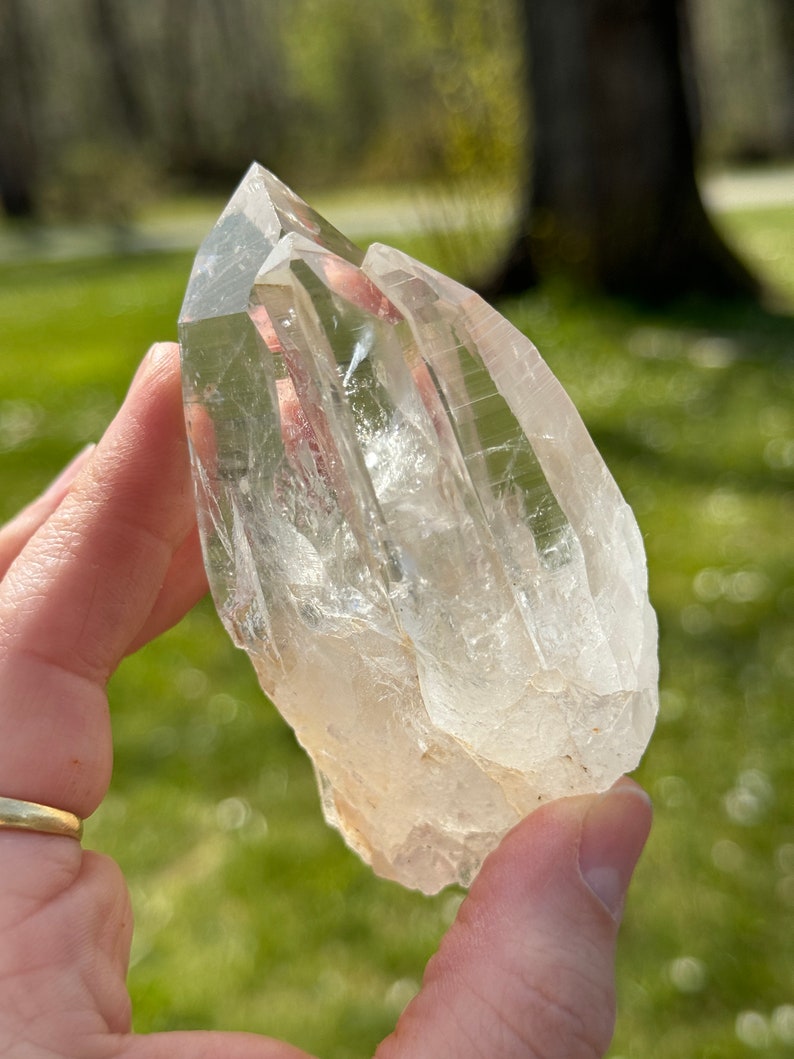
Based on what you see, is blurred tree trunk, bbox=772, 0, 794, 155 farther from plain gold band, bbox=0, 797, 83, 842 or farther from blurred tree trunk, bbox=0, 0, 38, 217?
plain gold band, bbox=0, 797, 83, 842

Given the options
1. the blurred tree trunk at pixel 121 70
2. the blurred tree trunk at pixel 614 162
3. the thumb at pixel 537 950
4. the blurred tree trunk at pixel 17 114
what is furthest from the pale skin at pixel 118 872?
the blurred tree trunk at pixel 121 70

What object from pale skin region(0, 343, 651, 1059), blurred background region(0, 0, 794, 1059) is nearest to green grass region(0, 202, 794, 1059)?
blurred background region(0, 0, 794, 1059)

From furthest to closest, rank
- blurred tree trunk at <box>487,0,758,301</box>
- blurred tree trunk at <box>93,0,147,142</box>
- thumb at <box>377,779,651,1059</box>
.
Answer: blurred tree trunk at <box>93,0,147,142</box>
blurred tree trunk at <box>487,0,758,301</box>
thumb at <box>377,779,651,1059</box>

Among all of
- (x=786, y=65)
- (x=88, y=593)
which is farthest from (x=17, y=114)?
(x=88, y=593)

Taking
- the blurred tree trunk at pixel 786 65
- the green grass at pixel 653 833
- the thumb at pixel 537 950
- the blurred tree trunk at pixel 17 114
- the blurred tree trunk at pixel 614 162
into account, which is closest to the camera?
the thumb at pixel 537 950

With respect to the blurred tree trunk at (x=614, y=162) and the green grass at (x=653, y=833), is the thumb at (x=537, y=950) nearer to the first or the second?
the green grass at (x=653, y=833)

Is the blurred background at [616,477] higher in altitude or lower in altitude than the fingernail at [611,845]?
lower
